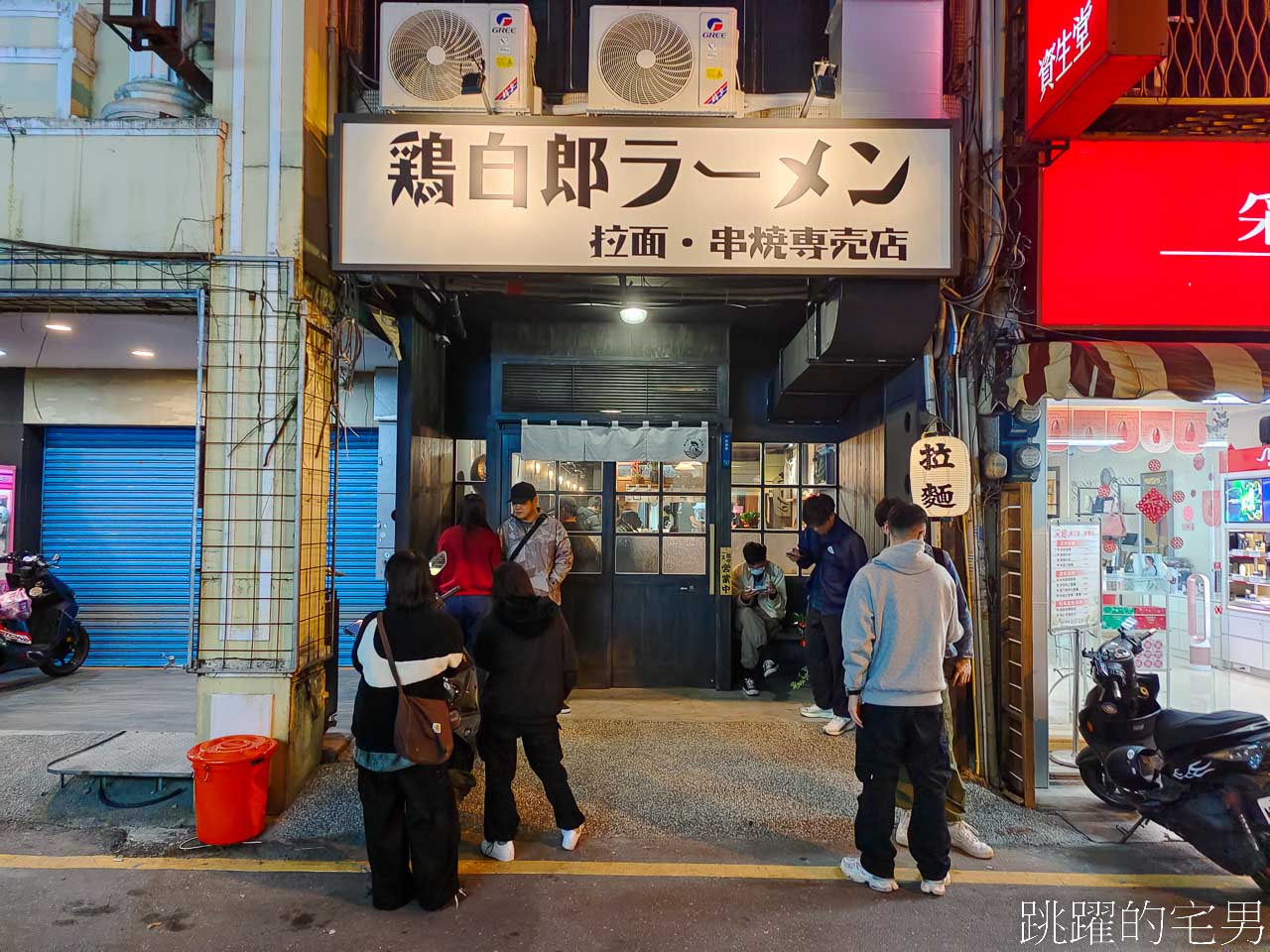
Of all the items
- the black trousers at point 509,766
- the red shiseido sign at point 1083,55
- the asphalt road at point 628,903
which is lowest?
the asphalt road at point 628,903

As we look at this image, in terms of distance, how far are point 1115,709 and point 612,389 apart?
5.20 m

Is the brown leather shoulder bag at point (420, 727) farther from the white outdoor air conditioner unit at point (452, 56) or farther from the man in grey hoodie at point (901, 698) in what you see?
the white outdoor air conditioner unit at point (452, 56)

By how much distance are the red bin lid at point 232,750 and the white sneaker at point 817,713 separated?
459 cm

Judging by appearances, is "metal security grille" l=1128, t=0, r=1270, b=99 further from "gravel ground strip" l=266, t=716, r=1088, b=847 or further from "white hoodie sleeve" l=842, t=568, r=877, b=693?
"gravel ground strip" l=266, t=716, r=1088, b=847

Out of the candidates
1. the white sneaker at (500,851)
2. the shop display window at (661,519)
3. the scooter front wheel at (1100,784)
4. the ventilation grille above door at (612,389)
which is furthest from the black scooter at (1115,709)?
the ventilation grille above door at (612,389)

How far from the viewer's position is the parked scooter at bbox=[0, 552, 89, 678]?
27.1ft

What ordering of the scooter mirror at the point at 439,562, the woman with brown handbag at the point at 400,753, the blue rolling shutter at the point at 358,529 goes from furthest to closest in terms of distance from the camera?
the blue rolling shutter at the point at 358,529, the scooter mirror at the point at 439,562, the woman with brown handbag at the point at 400,753

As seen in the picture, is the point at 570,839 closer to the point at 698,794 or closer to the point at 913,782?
the point at 698,794

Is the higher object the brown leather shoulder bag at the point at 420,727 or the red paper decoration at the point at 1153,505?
the red paper decoration at the point at 1153,505

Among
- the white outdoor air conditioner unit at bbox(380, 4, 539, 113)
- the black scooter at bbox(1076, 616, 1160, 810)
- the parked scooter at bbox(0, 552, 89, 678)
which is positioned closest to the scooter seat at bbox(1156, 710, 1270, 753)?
the black scooter at bbox(1076, 616, 1160, 810)

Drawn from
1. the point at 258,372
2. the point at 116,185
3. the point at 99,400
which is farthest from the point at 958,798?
the point at 99,400

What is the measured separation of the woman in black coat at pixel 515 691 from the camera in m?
4.19

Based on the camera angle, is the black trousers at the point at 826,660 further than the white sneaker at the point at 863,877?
Yes

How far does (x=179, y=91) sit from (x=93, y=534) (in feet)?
20.8
